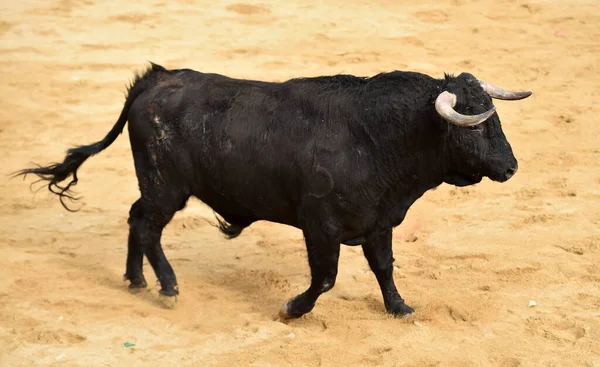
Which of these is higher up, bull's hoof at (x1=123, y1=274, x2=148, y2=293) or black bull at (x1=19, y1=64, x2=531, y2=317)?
black bull at (x1=19, y1=64, x2=531, y2=317)

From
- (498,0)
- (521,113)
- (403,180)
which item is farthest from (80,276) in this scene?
(498,0)

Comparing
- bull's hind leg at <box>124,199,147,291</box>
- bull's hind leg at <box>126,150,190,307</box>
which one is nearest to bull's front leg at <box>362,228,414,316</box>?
bull's hind leg at <box>126,150,190,307</box>

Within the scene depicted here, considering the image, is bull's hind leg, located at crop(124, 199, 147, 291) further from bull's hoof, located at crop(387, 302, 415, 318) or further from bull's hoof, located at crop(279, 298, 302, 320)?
bull's hoof, located at crop(387, 302, 415, 318)

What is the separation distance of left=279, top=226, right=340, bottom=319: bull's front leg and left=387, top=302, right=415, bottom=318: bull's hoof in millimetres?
519

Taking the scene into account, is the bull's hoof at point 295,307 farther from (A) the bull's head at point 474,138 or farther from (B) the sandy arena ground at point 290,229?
(A) the bull's head at point 474,138

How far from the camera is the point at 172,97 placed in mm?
6680

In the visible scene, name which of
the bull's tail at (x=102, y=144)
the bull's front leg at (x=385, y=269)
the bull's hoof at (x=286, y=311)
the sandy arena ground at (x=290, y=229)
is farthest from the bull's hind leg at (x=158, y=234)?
the bull's front leg at (x=385, y=269)

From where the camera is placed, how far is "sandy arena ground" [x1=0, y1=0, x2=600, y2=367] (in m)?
6.19

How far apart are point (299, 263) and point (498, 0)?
8873 mm

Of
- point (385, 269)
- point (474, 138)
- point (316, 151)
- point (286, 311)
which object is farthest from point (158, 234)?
point (474, 138)

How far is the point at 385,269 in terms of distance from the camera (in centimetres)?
660

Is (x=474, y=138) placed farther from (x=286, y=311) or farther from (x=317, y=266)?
(x=286, y=311)

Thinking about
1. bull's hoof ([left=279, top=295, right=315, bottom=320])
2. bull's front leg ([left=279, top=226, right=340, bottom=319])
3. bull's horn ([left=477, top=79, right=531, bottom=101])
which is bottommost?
bull's hoof ([left=279, top=295, right=315, bottom=320])

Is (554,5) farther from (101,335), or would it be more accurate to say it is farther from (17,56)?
(101,335)
